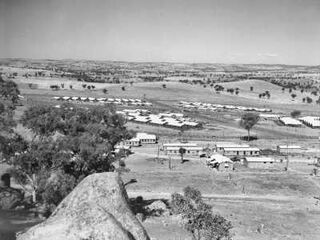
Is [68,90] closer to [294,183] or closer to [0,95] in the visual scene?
[0,95]

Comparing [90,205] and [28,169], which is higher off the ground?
[90,205]

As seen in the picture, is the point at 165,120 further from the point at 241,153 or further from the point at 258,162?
the point at 258,162

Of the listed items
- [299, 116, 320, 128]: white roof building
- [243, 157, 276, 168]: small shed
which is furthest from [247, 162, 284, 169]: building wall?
[299, 116, 320, 128]: white roof building

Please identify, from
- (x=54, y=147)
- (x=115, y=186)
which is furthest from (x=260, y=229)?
(x=115, y=186)

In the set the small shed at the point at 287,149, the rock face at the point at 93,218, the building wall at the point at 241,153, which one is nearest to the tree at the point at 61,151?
the rock face at the point at 93,218

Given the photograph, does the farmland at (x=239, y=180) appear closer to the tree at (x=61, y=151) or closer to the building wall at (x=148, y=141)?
the building wall at (x=148, y=141)

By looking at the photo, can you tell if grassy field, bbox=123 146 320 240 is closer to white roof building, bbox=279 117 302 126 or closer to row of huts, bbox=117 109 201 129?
row of huts, bbox=117 109 201 129
